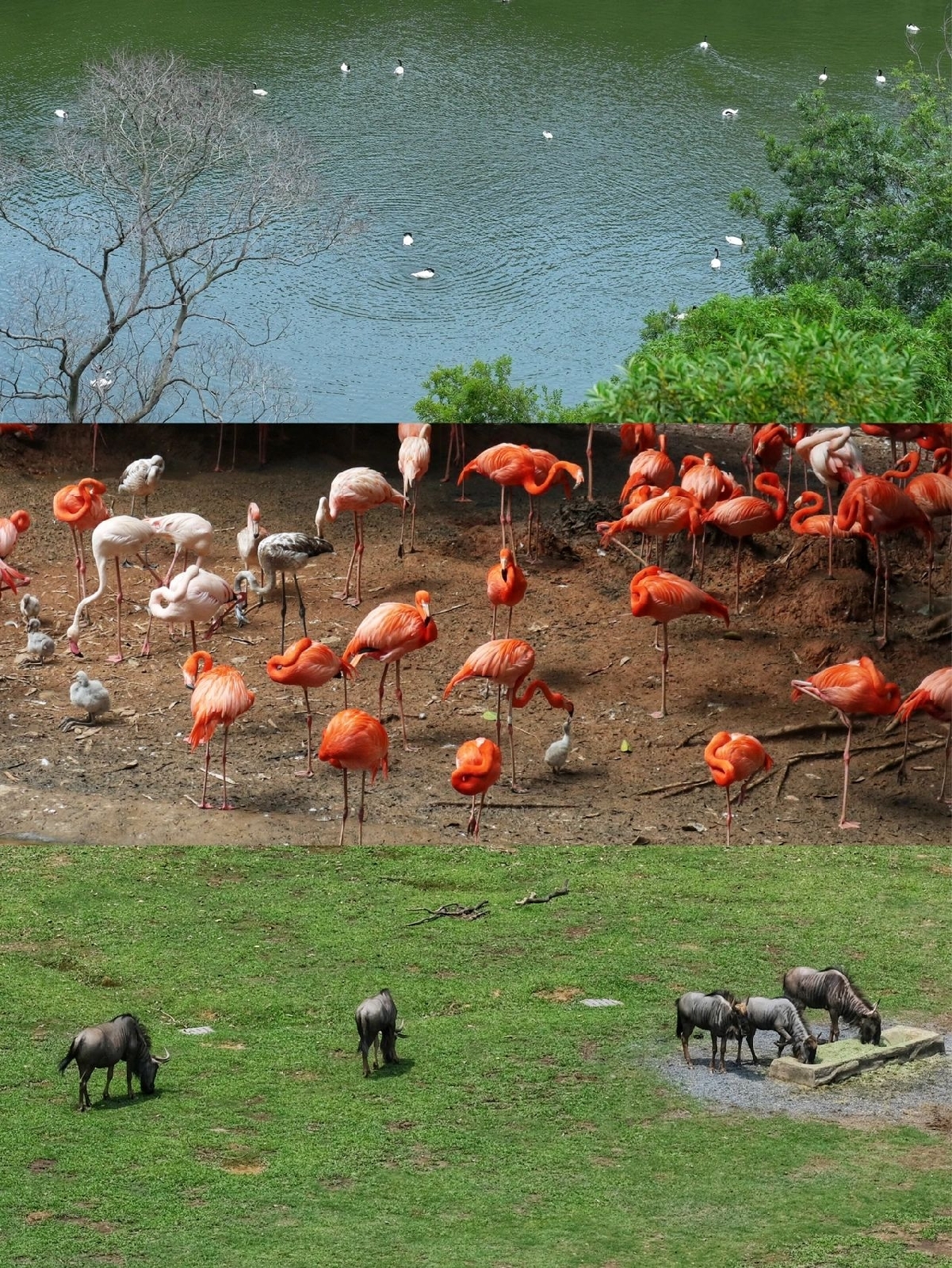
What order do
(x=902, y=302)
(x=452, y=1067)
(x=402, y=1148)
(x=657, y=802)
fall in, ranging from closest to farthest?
1. (x=402, y=1148)
2. (x=452, y=1067)
3. (x=657, y=802)
4. (x=902, y=302)

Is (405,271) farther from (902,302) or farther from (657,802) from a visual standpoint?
(902,302)

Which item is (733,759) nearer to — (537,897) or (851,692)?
(851,692)

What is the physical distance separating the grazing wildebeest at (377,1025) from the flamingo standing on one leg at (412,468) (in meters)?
1.67

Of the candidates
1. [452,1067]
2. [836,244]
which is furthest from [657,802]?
[836,244]

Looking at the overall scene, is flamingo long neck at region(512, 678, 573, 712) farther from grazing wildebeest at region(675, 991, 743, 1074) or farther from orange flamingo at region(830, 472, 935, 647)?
grazing wildebeest at region(675, 991, 743, 1074)

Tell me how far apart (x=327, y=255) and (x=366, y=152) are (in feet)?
1.13

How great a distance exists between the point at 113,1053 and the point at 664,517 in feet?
7.66

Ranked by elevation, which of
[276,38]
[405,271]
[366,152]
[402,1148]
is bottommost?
[402,1148]

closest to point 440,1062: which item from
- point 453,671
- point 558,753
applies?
point 558,753

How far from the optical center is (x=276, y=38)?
19.0 feet

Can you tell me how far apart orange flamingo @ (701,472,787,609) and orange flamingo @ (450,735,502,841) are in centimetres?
93

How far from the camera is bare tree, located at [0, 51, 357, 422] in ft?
18.2

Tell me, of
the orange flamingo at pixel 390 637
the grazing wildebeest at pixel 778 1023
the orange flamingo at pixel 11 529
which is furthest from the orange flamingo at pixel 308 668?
the grazing wildebeest at pixel 778 1023

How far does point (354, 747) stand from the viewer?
4.93 metres
